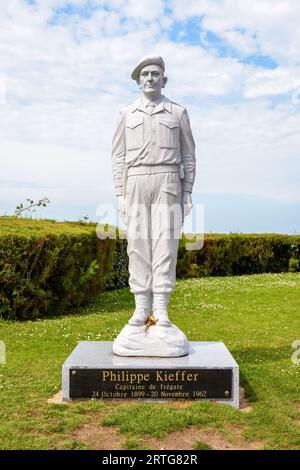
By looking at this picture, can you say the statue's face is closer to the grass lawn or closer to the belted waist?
the belted waist

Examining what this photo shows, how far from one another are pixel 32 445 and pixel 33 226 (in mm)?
6706

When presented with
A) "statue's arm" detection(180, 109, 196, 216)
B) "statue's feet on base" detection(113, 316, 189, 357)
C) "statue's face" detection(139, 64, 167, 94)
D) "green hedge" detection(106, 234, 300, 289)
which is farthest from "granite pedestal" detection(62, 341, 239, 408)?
"green hedge" detection(106, 234, 300, 289)

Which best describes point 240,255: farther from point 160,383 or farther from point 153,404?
point 153,404

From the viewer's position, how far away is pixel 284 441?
4629 mm

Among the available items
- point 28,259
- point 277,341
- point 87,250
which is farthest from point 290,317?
point 28,259

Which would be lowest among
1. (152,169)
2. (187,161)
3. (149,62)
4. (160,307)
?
(160,307)

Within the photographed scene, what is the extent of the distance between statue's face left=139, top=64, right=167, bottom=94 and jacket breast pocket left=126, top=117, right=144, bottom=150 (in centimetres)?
33

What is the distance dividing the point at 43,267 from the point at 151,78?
203 inches

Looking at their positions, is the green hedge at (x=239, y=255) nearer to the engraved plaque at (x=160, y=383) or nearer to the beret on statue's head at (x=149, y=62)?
the beret on statue's head at (x=149, y=62)

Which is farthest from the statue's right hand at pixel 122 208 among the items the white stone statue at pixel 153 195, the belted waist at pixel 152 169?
the belted waist at pixel 152 169

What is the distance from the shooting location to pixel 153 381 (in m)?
5.45

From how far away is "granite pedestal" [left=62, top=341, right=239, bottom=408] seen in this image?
5.42m

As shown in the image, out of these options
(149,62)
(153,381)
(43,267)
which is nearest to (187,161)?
(149,62)

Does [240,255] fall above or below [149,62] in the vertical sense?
below
